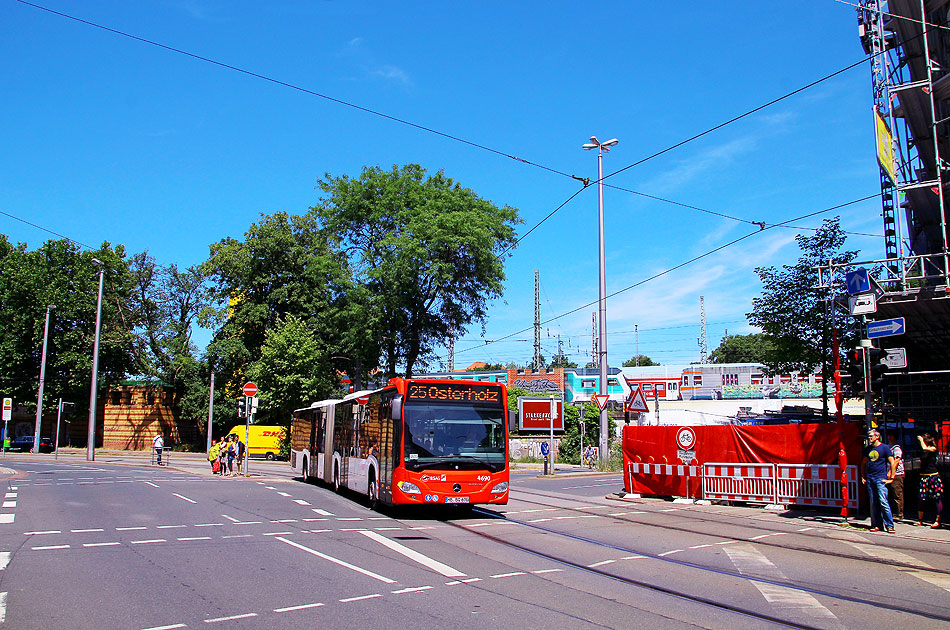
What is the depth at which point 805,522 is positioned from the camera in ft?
47.7

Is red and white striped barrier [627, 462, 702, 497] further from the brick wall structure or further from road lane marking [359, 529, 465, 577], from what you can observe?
the brick wall structure

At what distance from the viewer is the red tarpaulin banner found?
51.6 feet

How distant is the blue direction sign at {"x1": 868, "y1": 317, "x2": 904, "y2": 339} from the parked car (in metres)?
57.1

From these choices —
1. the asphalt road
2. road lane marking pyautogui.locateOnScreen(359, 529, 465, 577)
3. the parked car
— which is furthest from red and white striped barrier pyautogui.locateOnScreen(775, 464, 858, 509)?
the parked car

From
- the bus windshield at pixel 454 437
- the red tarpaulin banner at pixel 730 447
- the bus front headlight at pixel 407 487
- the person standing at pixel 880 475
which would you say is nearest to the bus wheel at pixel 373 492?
the bus front headlight at pixel 407 487

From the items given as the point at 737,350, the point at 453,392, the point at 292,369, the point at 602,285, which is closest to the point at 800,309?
the point at 602,285

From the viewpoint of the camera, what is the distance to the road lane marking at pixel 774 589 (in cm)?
710

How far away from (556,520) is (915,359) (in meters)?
12.5

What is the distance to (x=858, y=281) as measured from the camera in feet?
48.9

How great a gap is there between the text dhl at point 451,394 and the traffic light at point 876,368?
732 cm

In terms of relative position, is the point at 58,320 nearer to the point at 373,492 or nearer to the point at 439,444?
the point at 373,492

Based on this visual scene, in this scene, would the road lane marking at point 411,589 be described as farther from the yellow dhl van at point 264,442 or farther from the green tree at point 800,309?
the yellow dhl van at point 264,442

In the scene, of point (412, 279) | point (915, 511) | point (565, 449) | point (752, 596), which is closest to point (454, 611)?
point (752, 596)

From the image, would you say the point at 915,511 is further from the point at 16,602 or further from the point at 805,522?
the point at 16,602
